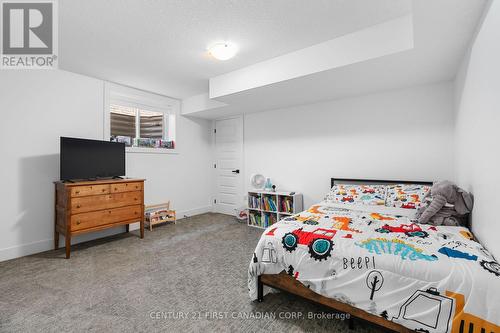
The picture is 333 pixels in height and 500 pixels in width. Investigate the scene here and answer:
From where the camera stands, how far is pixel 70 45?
2.66 meters

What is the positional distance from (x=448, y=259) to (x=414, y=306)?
36cm

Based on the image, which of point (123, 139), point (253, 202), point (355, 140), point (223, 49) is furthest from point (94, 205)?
point (355, 140)

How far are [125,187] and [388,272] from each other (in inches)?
135

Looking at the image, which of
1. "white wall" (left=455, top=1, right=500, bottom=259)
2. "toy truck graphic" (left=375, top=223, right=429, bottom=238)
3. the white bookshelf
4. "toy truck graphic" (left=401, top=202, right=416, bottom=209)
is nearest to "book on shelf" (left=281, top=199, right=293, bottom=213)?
the white bookshelf

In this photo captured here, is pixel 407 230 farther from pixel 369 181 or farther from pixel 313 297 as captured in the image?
pixel 369 181

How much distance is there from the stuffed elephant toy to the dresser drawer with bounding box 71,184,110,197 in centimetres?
388

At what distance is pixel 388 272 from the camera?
1485mm

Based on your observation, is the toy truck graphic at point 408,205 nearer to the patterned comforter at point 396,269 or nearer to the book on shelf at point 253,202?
the patterned comforter at point 396,269

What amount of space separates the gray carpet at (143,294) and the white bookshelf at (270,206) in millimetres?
936

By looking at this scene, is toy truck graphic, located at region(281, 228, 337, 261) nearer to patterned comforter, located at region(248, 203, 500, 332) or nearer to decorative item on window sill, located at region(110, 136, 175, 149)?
patterned comforter, located at region(248, 203, 500, 332)

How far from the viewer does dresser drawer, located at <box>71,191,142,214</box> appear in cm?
298

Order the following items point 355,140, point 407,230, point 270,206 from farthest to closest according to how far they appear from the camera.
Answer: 1. point 270,206
2. point 355,140
3. point 407,230

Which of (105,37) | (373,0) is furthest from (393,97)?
(105,37)

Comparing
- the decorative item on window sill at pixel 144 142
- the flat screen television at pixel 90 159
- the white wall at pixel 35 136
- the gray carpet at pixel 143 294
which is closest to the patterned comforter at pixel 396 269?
the gray carpet at pixel 143 294
